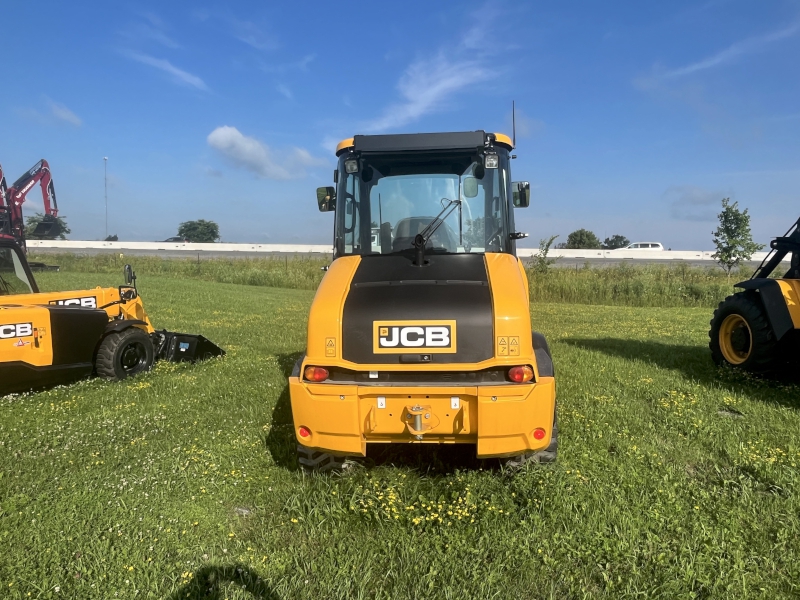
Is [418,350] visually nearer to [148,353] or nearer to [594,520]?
[594,520]

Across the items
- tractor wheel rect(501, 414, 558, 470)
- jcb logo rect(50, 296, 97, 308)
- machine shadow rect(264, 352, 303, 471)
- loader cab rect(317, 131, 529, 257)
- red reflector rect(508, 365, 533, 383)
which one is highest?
loader cab rect(317, 131, 529, 257)

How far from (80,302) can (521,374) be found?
5805mm

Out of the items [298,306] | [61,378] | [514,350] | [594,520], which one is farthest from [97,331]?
[298,306]

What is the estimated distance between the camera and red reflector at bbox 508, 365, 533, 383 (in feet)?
12.3

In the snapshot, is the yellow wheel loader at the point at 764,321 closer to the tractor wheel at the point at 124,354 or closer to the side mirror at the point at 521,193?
the side mirror at the point at 521,193

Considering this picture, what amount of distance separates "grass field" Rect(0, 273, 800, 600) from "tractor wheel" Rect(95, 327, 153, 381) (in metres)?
0.64

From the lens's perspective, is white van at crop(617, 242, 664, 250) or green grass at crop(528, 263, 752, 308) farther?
white van at crop(617, 242, 664, 250)

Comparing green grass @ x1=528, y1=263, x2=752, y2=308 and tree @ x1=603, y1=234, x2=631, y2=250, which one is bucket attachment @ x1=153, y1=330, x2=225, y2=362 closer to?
green grass @ x1=528, y1=263, x2=752, y2=308

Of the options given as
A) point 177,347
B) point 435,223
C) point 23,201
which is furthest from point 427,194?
point 23,201

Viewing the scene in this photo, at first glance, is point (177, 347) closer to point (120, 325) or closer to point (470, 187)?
point (120, 325)

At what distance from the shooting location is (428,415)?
3779mm

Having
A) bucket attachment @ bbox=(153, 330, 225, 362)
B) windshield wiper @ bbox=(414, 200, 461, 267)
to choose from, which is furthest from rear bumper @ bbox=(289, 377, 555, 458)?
bucket attachment @ bbox=(153, 330, 225, 362)

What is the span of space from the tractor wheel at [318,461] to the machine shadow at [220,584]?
1107 mm

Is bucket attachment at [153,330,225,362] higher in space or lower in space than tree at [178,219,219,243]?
lower
